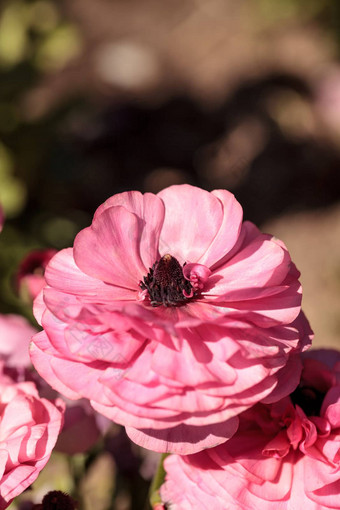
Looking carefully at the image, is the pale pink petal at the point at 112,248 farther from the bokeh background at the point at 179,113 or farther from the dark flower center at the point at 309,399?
the bokeh background at the point at 179,113

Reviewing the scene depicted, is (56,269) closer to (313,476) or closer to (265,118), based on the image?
(313,476)

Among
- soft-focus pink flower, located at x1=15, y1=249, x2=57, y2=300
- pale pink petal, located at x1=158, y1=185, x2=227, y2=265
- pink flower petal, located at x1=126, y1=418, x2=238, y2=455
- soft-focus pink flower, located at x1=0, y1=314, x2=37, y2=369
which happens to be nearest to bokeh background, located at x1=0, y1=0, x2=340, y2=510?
soft-focus pink flower, located at x1=15, y1=249, x2=57, y2=300

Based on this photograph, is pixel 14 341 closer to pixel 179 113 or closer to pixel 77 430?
pixel 77 430

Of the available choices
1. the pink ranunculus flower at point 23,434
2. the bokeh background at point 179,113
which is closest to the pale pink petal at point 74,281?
the pink ranunculus flower at point 23,434

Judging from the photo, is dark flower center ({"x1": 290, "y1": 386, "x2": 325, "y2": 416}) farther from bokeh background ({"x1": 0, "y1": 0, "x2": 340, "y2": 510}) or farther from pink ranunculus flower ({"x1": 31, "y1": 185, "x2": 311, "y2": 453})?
bokeh background ({"x1": 0, "y1": 0, "x2": 340, "y2": 510})

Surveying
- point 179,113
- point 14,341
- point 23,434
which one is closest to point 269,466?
point 23,434
